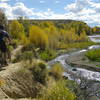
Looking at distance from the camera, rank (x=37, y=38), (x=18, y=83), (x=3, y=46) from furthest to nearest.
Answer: (x=37, y=38) < (x=3, y=46) < (x=18, y=83)

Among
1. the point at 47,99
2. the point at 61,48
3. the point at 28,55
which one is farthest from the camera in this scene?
the point at 61,48

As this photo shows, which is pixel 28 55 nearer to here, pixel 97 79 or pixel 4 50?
pixel 4 50

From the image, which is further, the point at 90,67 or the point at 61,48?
the point at 61,48

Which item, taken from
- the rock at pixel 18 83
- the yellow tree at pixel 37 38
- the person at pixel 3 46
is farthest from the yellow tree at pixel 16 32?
the rock at pixel 18 83

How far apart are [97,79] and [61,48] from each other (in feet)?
168

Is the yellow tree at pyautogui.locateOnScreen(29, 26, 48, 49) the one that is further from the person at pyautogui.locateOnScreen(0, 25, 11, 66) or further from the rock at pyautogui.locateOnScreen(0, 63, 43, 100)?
the rock at pyautogui.locateOnScreen(0, 63, 43, 100)

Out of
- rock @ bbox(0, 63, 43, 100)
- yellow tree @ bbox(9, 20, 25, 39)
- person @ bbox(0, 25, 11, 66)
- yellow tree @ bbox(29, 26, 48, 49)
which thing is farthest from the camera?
yellow tree @ bbox(9, 20, 25, 39)

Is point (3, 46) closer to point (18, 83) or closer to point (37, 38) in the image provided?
point (18, 83)

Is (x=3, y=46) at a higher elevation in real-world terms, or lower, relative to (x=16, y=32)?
higher

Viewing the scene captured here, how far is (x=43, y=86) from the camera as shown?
2875cm

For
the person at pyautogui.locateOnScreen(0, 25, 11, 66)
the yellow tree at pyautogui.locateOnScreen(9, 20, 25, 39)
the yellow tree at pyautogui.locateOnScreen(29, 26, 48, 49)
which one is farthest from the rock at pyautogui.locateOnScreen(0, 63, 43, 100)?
the yellow tree at pyautogui.locateOnScreen(9, 20, 25, 39)

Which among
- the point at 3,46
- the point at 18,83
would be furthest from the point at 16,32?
the point at 18,83

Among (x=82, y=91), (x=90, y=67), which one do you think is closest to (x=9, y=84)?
(x=82, y=91)

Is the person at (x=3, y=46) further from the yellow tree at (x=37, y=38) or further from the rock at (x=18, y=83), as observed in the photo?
the yellow tree at (x=37, y=38)
